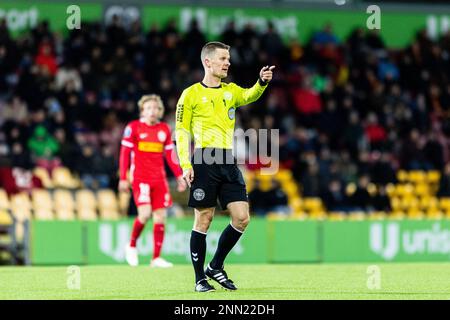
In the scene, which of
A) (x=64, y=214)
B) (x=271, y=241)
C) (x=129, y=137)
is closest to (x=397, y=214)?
(x=271, y=241)

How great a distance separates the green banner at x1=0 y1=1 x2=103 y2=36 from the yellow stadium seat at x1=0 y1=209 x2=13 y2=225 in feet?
19.3

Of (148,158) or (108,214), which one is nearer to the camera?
(148,158)

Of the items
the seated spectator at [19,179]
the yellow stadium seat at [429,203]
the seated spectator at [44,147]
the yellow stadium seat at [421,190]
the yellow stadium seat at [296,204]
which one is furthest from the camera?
the yellow stadium seat at [421,190]

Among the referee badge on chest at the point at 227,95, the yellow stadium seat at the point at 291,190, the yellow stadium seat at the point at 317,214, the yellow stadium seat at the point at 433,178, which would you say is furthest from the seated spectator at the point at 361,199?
the referee badge on chest at the point at 227,95

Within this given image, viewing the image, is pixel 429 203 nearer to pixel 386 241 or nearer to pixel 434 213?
pixel 434 213

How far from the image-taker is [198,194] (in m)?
9.59

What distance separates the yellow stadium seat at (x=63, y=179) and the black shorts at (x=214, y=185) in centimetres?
940

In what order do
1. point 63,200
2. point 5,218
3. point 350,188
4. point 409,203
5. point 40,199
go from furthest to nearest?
1. point 409,203
2. point 350,188
3. point 63,200
4. point 40,199
5. point 5,218

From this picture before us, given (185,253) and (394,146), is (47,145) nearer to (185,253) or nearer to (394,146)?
(185,253)

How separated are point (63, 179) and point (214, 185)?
9.61 m

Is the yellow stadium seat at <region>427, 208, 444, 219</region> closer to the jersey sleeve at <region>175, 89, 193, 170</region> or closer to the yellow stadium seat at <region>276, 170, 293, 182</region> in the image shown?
the yellow stadium seat at <region>276, 170, 293, 182</region>

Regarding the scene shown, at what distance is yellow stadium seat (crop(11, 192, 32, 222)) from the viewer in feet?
59.4

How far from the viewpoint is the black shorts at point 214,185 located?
31.4 ft

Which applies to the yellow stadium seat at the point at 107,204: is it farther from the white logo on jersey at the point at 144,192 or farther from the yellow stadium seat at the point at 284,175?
the white logo on jersey at the point at 144,192
